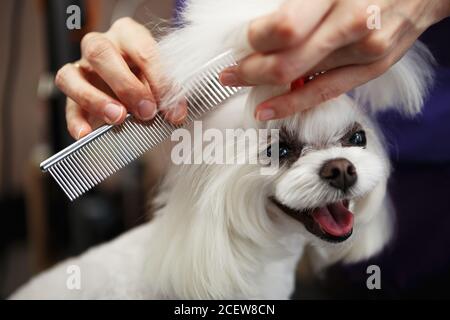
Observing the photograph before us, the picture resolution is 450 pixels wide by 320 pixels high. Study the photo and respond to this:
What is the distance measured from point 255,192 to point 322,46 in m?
0.34

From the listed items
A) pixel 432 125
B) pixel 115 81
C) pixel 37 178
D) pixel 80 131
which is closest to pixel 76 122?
pixel 80 131

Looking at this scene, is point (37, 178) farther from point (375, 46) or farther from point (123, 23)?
point (375, 46)

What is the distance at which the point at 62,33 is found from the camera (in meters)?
1.63

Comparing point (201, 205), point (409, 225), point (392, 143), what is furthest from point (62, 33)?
point (409, 225)

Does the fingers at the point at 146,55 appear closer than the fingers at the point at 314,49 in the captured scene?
No

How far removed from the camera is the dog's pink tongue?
34.4 inches

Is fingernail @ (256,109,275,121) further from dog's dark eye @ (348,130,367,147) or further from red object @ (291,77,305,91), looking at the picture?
dog's dark eye @ (348,130,367,147)

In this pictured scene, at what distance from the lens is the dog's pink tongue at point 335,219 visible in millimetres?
874

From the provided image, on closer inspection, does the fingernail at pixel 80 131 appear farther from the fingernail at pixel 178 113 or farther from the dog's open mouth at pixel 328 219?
the dog's open mouth at pixel 328 219

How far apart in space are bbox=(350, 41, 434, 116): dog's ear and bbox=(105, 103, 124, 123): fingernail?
0.44 meters

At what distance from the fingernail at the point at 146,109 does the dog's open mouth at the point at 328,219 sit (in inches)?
11.3

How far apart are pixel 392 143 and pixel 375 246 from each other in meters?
0.25

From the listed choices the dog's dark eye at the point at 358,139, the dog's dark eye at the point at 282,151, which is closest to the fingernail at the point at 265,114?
the dog's dark eye at the point at 282,151
